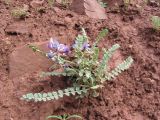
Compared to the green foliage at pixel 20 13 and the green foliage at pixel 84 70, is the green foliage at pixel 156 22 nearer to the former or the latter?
the green foliage at pixel 84 70

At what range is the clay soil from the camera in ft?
10.3

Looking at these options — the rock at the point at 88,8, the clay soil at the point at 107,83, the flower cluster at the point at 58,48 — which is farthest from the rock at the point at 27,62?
the rock at the point at 88,8

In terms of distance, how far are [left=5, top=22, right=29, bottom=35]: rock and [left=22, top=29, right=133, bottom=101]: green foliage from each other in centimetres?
70

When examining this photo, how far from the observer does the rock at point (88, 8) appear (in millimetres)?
4020

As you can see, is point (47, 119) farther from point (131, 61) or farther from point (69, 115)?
point (131, 61)

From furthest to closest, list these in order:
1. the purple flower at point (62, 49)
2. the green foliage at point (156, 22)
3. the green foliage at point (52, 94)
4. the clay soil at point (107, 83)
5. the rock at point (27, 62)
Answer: the green foliage at point (156, 22)
the rock at point (27, 62)
the purple flower at point (62, 49)
the clay soil at point (107, 83)
the green foliage at point (52, 94)

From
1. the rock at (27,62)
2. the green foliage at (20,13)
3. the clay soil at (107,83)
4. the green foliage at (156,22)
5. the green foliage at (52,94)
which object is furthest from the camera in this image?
the green foliage at (20,13)

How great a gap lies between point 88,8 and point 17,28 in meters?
0.71

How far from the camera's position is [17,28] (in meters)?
3.86

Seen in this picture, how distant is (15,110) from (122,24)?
132cm

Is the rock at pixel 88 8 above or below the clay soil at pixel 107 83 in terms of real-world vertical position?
above

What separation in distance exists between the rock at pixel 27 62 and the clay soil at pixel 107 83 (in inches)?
2.2

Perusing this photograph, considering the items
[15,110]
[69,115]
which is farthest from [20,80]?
[69,115]

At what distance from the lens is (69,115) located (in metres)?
3.10
